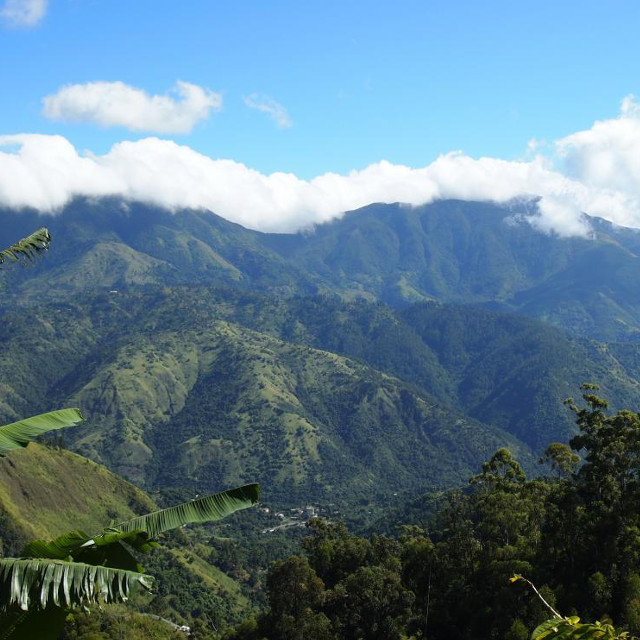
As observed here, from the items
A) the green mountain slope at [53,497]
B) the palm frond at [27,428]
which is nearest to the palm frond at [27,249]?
the palm frond at [27,428]

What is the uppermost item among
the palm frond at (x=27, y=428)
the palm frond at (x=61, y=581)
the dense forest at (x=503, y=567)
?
the palm frond at (x=27, y=428)

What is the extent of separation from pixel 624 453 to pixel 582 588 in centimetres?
956

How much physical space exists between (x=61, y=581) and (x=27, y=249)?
19.5ft

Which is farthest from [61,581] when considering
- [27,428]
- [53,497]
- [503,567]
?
[53,497]

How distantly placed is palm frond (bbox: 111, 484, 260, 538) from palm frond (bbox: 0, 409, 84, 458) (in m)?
1.85

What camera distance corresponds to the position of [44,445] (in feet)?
635

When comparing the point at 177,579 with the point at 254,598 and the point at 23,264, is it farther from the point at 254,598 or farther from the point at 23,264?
the point at 23,264

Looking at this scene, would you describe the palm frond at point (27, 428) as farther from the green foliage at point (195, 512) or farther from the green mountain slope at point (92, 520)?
the green mountain slope at point (92, 520)

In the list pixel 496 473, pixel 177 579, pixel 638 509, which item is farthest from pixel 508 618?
pixel 177 579

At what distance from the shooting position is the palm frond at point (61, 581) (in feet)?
24.8

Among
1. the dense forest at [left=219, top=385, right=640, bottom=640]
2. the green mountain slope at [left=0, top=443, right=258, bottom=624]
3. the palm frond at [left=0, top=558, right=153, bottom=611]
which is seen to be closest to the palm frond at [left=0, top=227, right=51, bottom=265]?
the palm frond at [left=0, top=558, right=153, bottom=611]

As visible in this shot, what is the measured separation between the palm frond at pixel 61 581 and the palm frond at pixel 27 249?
5112 mm

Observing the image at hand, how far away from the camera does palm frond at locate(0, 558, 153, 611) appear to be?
755 centimetres

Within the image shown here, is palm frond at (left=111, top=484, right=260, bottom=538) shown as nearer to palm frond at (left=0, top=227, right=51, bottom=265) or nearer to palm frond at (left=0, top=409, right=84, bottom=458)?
palm frond at (left=0, top=409, right=84, bottom=458)
